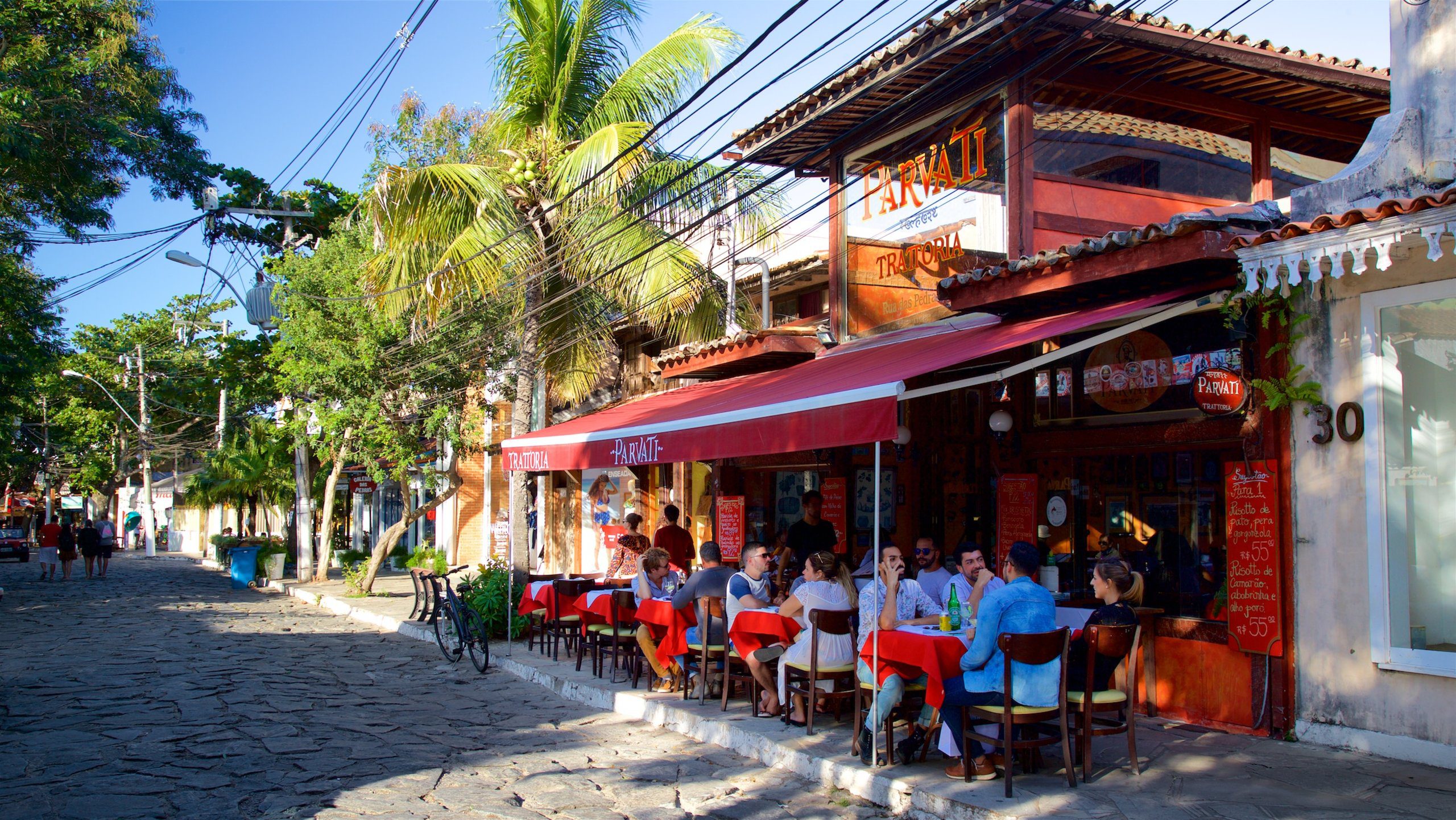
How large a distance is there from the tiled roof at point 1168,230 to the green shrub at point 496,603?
26.1 feet

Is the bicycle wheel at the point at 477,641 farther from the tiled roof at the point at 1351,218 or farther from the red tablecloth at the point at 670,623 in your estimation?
the tiled roof at the point at 1351,218

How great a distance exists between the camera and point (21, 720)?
873 cm

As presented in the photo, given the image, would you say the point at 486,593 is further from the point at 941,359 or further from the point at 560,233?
the point at 941,359

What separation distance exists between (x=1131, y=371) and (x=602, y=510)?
1399 cm

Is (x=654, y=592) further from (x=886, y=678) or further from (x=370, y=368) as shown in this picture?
(x=370, y=368)

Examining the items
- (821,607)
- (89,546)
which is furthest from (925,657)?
(89,546)

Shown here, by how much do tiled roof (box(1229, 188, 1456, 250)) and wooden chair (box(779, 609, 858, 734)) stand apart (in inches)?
142

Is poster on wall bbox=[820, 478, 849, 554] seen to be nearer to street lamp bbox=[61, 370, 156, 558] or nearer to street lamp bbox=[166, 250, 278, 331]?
street lamp bbox=[166, 250, 278, 331]

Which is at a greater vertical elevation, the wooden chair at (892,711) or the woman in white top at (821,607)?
the woman in white top at (821,607)

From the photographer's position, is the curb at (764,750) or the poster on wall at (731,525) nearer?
the curb at (764,750)

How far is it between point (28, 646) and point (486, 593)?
631cm

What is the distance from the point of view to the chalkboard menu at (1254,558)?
284 inches

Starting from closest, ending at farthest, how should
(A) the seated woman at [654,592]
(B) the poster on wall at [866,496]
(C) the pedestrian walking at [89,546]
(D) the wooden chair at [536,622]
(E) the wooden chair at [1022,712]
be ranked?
(E) the wooden chair at [1022,712] < (A) the seated woman at [654,592] < (B) the poster on wall at [866,496] < (D) the wooden chair at [536,622] < (C) the pedestrian walking at [89,546]

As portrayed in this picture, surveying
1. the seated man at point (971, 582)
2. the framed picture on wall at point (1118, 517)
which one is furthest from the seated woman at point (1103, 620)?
the framed picture on wall at point (1118, 517)
